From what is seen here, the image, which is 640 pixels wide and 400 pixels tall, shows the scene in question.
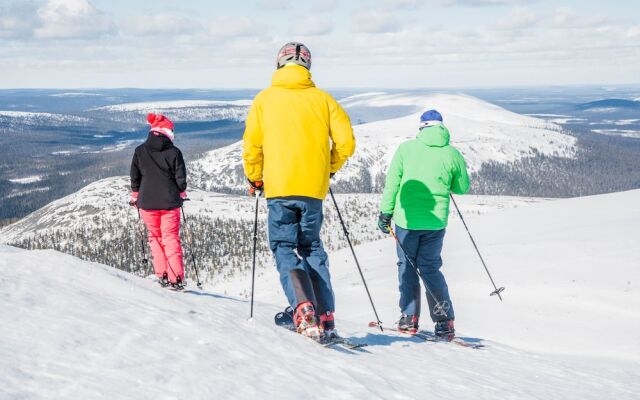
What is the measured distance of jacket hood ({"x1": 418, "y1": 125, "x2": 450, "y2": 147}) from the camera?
923 cm

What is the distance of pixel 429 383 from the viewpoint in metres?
6.11

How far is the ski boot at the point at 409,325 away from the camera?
9.64 metres

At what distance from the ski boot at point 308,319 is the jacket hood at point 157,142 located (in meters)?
4.79

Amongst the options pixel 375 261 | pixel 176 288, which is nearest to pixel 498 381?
pixel 176 288

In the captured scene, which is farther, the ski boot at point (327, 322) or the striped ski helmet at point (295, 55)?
the ski boot at point (327, 322)

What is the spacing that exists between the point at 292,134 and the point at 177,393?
11.7ft

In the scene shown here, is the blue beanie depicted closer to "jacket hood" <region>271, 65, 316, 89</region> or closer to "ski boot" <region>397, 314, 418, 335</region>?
"jacket hood" <region>271, 65, 316, 89</region>

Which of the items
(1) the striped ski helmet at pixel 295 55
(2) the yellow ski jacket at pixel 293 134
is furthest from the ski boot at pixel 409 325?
(1) the striped ski helmet at pixel 295 55

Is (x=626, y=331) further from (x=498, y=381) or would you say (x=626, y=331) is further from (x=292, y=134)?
(x=292, y=134)

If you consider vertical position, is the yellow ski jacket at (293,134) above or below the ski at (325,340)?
above

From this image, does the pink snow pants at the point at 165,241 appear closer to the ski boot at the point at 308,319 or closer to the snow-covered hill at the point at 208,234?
the ski boot at the point at 308,319

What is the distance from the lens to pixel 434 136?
9.23m

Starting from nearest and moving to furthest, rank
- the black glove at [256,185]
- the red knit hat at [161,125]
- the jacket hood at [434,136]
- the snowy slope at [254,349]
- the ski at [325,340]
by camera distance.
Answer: the snowy slope at [254,349], the ski at [325,340], the black glove at [256,185], the jacket hood at [434,136], the red knit hat at [161,125]

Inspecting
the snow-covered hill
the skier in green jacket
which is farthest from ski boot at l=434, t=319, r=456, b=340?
the snow-covered hill
